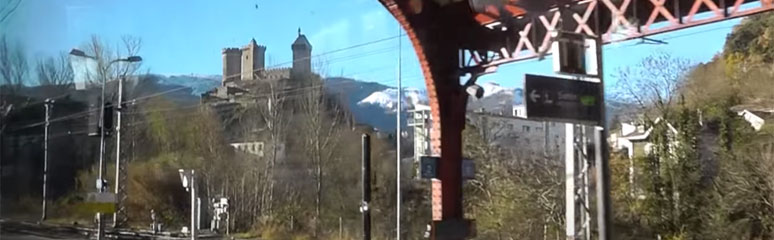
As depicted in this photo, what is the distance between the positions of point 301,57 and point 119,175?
2.52m

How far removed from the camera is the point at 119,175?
751 cm

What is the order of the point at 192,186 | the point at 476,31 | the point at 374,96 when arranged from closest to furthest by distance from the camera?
1. the point at 476,31
2. the point at 192,186
3. the point at 374,96

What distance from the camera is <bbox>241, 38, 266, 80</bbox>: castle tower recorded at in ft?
27.5

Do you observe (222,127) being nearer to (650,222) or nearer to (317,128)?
(317,128)

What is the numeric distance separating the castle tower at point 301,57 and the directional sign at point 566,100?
4682 millimetres

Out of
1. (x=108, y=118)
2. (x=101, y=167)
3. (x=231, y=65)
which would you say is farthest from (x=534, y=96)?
(x=231, y=65)

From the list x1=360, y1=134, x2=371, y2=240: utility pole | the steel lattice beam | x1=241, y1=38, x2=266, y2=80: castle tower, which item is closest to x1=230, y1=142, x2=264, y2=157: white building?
x1=241, y1=38, x2=266, y2=80: castle tower

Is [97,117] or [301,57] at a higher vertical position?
[301,57]

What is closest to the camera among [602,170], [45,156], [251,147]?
[602,170]

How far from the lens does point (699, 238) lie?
843 centimetres

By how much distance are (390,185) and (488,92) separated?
6.30ft

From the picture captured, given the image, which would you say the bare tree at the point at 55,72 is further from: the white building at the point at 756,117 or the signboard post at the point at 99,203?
the white building at the point at 756,117

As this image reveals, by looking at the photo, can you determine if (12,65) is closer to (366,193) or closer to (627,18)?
(627,18)

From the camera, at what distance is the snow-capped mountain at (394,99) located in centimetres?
899
